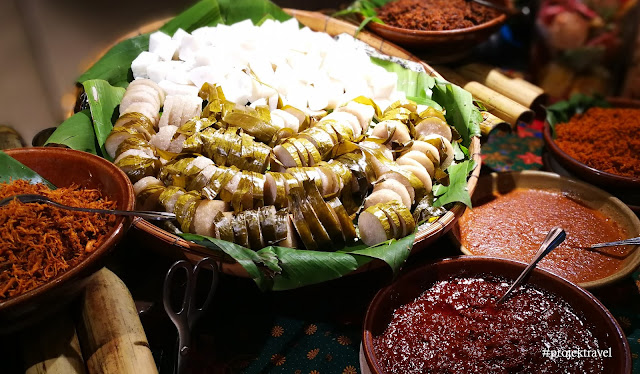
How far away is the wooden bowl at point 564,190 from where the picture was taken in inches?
100

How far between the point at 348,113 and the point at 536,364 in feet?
4.95

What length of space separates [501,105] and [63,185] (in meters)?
2.49

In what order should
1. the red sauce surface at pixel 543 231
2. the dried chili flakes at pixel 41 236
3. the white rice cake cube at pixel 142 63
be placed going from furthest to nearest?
1. the white rice cake cube at pixel 142 63
2. the red sauce surface at pixel 543 231
3. the dried chili flakes at pixel 41 236

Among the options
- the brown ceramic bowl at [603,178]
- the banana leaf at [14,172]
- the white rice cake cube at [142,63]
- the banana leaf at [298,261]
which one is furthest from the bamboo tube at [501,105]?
the banana leaf at [14,172]

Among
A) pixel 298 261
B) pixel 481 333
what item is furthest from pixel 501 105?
pixel 298 261

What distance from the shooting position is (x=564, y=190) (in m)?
2.83

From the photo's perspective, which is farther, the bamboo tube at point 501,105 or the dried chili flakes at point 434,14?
the dried chili flakes at point 434,14

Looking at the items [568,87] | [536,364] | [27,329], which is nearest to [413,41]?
[568,87]

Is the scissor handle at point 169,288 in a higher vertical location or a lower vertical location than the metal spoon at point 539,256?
higher

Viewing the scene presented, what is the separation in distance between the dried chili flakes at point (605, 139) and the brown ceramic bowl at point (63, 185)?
247 cm

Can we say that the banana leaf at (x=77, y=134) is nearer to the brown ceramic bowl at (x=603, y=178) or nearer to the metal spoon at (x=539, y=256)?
the metal spoon at (x=539, y=256)

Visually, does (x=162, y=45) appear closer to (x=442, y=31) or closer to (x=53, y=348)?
(x=442, y=31)

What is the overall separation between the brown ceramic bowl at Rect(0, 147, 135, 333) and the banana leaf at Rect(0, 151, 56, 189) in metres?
0.03

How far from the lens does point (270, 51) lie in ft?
10.2
